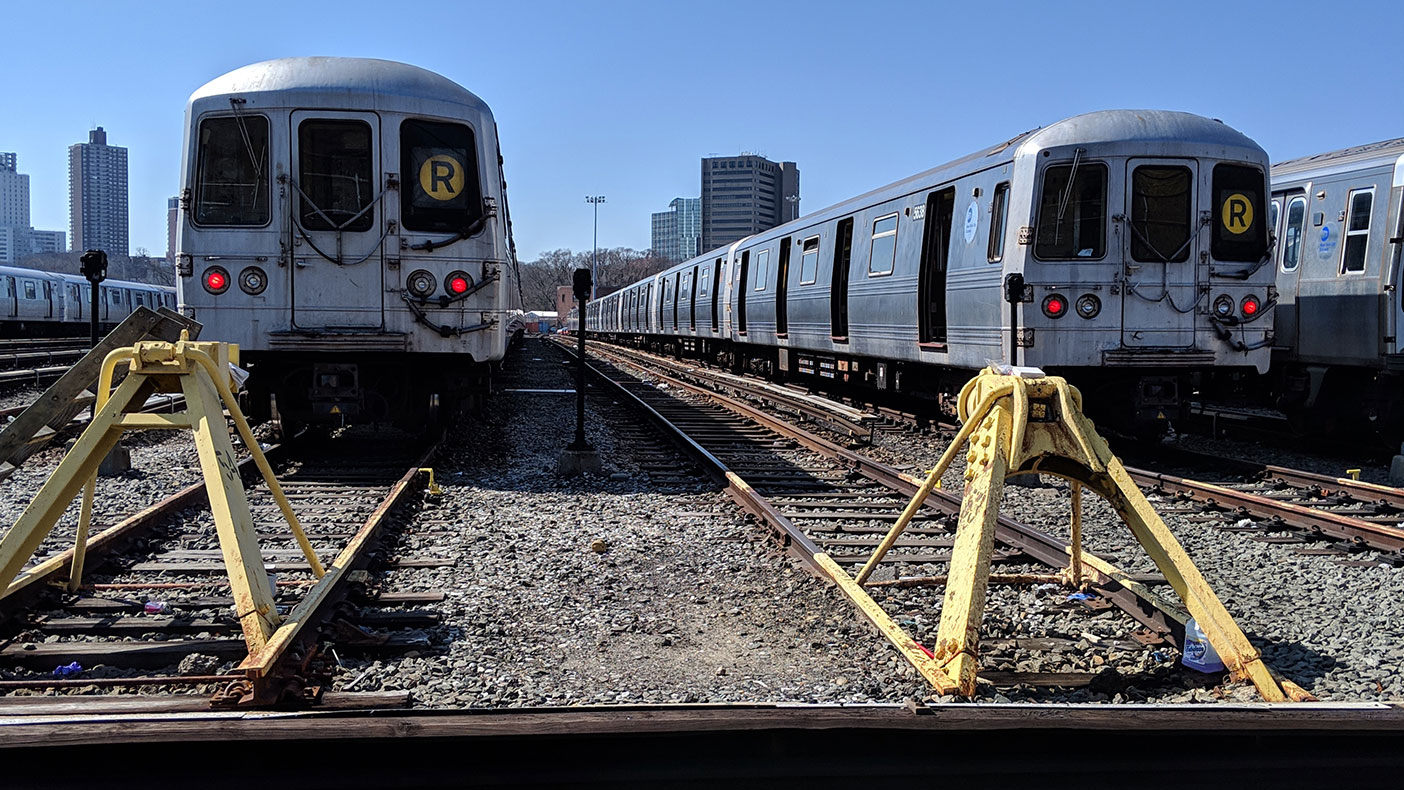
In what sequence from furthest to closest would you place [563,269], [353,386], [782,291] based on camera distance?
[563,269], [782,291], [353,386]

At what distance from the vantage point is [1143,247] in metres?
10.1

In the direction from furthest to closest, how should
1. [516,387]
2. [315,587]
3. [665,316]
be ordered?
1. [665,316]
2. [516,387]
3. [315,587]

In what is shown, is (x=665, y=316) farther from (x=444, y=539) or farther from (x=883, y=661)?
(x=883, y=661)

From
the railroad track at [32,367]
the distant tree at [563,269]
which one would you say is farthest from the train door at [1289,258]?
the distant tree at [563,269]

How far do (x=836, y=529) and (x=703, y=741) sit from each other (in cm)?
422

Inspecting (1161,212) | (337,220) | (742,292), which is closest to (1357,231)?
(1161,212)

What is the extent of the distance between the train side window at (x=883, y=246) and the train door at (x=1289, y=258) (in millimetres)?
4369

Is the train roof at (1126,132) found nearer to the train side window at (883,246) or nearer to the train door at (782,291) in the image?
the train side window at (883,246)

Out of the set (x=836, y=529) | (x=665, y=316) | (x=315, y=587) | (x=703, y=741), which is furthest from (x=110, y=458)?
(x=665, y=316)

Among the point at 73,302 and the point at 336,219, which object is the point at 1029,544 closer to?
the point at 336,219

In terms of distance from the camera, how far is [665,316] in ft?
112

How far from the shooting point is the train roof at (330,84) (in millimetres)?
8906

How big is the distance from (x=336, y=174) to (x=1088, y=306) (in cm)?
692

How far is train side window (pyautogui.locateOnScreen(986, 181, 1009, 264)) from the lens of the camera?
1039cm
